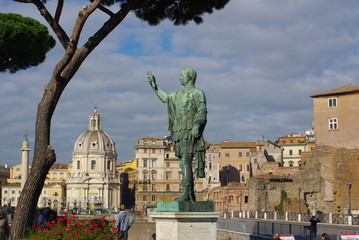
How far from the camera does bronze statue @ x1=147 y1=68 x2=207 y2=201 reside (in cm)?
715

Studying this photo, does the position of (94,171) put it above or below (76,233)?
above

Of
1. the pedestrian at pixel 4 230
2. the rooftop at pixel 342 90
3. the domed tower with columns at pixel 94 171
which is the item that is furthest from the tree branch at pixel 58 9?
the domed tower with columns at pixel 94 171

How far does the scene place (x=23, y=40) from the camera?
17891 mm

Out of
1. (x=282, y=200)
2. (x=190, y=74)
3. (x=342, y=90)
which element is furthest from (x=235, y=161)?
(x=190, y=74)

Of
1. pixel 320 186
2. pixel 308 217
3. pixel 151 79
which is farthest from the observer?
pixel 320 186

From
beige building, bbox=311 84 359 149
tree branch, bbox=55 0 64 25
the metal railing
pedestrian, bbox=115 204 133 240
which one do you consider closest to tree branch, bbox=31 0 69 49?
tree branch, bbox=55 0 64 25

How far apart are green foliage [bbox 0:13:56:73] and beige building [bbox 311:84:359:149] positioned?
113 feet

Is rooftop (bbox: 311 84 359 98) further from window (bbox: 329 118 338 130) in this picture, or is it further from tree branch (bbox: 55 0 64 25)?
tree branch (bbox: 55 0 64 25)

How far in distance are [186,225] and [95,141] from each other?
336 feet

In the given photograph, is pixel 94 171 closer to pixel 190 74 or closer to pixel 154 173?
pixel 154 173

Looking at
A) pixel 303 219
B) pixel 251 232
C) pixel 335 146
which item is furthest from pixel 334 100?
pixel 251 232

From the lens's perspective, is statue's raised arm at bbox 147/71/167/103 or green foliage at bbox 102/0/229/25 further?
green foliage at bbox 102/0/229/25

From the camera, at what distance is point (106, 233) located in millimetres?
9797

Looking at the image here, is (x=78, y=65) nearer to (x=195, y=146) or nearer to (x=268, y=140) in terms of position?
(x=195, y=146)
